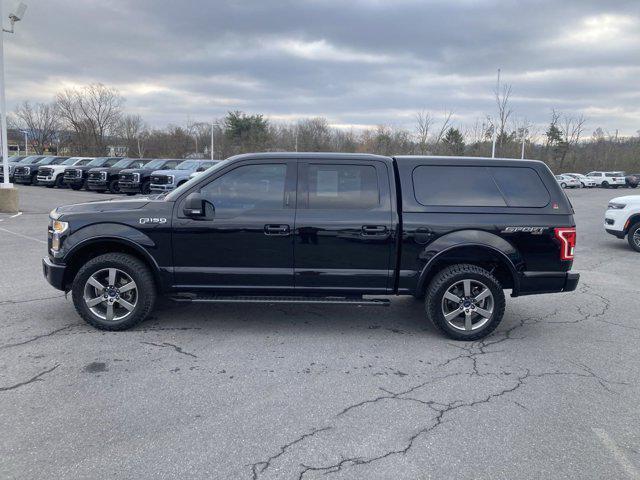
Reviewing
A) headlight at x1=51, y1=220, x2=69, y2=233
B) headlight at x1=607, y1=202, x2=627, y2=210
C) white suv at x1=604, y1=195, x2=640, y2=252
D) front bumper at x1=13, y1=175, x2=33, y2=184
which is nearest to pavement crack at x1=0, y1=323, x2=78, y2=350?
headlight at x1=51, y1=220, x2=69, y2=233

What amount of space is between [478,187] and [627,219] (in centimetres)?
795

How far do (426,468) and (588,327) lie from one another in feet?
12.3

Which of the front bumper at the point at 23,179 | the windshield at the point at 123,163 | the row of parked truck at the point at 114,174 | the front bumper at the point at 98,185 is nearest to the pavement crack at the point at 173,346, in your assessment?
the row of parked truck at the point at 114,174

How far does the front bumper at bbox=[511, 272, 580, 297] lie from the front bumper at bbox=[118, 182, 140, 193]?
19406 mm

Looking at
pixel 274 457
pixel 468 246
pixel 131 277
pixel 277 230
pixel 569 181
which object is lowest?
pixel 274 457

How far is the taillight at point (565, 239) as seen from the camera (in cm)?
505

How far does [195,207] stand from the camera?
16.1 ft

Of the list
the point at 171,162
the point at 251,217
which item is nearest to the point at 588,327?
the point at 251,217

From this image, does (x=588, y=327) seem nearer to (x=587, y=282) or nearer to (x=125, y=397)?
(x=587, y=282)

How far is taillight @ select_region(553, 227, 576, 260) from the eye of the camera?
505 cm

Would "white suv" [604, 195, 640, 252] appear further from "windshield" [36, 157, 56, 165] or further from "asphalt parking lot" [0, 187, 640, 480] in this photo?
"windshield" [36, 157, 56, 165]

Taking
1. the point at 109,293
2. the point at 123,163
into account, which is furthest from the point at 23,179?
the point at 109,293

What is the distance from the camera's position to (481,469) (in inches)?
116

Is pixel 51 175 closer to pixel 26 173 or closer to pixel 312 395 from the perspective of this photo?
pixel 26 173
